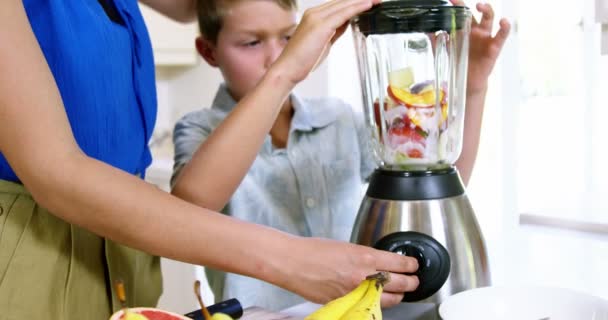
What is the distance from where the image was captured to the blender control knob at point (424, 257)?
76 cm

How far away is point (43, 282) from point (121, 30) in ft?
1.01

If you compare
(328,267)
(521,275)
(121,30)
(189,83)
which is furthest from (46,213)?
(189,83)

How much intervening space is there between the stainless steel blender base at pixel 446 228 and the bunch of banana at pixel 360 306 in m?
0.17

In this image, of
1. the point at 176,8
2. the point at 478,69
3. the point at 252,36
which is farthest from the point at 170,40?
the point at 478,69

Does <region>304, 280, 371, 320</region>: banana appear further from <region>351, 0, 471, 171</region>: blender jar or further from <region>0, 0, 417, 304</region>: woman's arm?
<region>351, 0, 471, 171</region>: blender jar

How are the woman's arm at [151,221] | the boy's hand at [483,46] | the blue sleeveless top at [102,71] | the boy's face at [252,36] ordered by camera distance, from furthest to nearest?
1. the boy's face at [252,36]
2. the boy's hand at [483,46]
3. the blue sleeveless top at [102,71]
4. the woman's arm at [151,221]

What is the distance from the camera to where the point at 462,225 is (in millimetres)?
797

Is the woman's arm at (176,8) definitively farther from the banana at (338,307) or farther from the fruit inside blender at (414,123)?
the banana at (338,307)

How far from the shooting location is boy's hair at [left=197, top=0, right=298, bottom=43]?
114 centimetres

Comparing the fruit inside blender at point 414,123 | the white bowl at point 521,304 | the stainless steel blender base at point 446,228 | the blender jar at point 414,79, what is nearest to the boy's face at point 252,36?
the blender jar at point 414,79

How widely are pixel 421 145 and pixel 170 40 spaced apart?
68.4 inches

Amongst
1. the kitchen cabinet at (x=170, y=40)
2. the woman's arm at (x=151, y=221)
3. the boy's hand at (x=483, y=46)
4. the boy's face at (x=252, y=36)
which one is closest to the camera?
the woman's arm at (x=151, y=221)

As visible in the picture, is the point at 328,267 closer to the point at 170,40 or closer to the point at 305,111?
the point at 305,111

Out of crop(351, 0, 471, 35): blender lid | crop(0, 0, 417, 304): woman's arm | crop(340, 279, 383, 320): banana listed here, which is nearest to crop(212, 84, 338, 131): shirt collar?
crop(351, 0, 471, 35): blender lid
